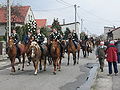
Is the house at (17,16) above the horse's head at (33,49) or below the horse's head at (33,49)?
above

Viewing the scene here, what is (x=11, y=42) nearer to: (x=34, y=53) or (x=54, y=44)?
(x=34, y=53)

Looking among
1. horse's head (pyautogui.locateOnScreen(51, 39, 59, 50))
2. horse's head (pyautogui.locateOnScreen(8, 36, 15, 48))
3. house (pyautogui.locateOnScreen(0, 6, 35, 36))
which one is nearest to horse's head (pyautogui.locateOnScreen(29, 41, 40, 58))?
horse's head (pyautogui.locateOnScreen(51, 39, 59, 50))

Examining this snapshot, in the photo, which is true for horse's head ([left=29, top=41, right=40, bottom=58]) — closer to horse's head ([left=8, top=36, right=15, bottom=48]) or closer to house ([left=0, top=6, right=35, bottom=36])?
horse's head ([left=8, top=36, right=15, bottom=48])

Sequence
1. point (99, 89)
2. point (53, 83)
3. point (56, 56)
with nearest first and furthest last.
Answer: point (99, 89) < point (53, 83) < point (56, 56)

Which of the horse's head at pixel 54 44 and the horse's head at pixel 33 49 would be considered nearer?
the horse's head at pixel 33 49

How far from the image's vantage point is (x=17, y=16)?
180 ft

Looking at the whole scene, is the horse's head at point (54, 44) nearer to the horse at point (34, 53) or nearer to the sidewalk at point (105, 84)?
the horse at point (34, 53)

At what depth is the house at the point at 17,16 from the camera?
52.1m

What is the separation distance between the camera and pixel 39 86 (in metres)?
11.3

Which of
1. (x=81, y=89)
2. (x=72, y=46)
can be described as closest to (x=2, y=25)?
(x=72, y=46)

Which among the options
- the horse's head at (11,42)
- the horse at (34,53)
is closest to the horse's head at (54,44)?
the horse at (34,53)

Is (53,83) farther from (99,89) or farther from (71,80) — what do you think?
(99,89)

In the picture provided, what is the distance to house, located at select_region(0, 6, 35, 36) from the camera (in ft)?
171

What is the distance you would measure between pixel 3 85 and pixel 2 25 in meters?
55.3
